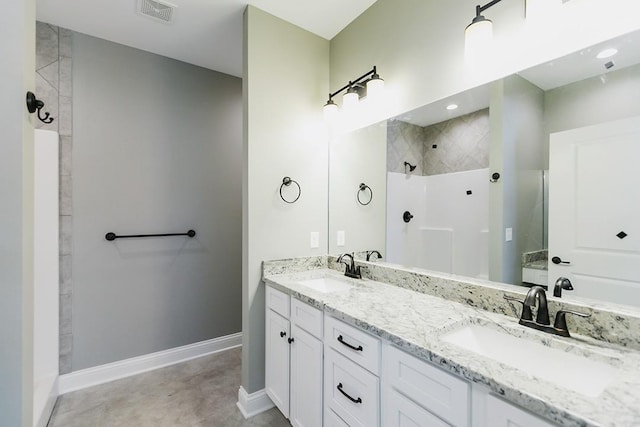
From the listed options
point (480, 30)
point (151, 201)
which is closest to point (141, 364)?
point (151, 201)

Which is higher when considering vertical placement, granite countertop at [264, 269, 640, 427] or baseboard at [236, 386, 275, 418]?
granite countertop at [264, 269, 640, 427]

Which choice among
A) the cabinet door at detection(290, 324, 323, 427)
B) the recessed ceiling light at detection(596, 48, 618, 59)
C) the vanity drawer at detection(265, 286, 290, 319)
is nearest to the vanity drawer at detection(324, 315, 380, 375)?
the cabinet door at detection(290, 324, 323, 427)

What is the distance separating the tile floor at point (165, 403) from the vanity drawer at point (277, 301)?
734 millimetres

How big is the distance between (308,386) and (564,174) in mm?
1508

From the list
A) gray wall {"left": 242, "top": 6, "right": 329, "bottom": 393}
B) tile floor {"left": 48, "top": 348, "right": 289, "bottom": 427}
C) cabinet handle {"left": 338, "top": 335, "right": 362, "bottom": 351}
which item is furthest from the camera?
gray wall {"left": 242, "top": 6, "right": 329, "bottom": 393}

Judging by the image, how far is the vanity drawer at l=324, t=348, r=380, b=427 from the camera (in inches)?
43.8

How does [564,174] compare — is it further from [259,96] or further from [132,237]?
[132,237]

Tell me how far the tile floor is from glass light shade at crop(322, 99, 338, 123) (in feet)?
6.87

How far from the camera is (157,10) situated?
6.34 ft

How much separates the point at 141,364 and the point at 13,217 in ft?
6.31

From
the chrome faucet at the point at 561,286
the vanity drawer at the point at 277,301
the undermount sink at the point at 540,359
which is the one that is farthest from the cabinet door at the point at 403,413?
the vanity drawer at the point at 277,301

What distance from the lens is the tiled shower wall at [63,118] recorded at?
2084 millimetres

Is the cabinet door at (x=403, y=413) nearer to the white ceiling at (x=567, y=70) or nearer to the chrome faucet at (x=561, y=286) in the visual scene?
the chrome faucet at (x=561, y=286)

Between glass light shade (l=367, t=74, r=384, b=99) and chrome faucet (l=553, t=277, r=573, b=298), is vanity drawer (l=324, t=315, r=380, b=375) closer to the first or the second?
chrome faucet (l=553, t=277, r=573, b=298)
